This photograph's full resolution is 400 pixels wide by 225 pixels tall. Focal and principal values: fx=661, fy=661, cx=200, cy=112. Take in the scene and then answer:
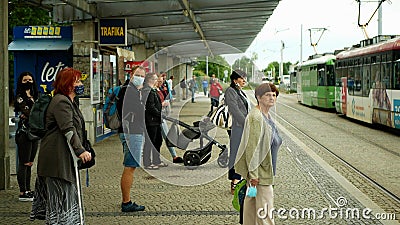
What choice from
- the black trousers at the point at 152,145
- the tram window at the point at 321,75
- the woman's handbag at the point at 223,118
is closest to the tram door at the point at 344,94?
the tram window at the point at 321,75

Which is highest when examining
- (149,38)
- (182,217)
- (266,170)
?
(149,38)

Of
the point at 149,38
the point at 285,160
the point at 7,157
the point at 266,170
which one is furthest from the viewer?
the point at 149,38

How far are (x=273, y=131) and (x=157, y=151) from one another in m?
6.24

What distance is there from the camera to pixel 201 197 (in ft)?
31.4

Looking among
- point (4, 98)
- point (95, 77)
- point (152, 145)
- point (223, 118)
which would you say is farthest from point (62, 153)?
point (95, 77)

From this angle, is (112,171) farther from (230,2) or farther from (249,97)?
(230,2)

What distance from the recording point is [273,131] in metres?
6.45

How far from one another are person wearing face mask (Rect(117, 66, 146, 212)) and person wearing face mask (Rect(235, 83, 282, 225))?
2.36 meters

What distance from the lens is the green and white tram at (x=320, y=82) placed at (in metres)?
34.1

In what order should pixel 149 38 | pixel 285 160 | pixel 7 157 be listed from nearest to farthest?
pixel 7 157
pixel 285 160
pixel 149 38

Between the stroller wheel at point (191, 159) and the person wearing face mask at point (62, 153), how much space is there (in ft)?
20.3

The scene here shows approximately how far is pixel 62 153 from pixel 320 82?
30420 millimetres

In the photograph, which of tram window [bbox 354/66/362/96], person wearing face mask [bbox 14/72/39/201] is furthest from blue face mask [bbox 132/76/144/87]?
tram window [bbox 354/66/362/96]

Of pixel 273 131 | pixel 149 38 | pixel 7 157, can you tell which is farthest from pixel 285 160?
pixel 149 38
